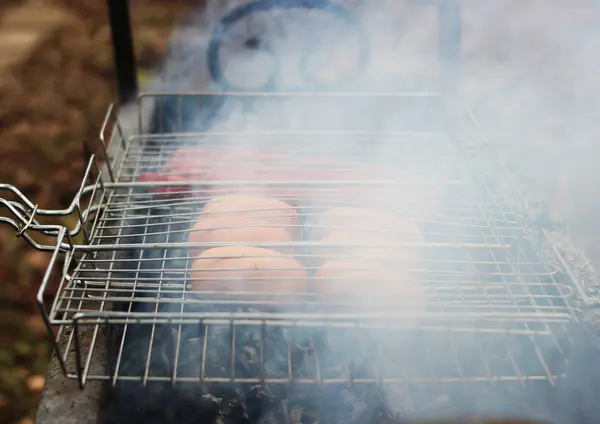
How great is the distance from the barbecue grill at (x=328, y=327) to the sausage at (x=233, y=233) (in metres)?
0.08

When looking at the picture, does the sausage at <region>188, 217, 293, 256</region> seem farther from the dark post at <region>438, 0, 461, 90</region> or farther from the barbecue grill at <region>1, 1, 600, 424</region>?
the dark post at <region>438, 0, 461, 90</region>

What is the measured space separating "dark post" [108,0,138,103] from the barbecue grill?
1241 mm

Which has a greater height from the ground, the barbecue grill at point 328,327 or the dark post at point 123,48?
the dark post at point 123,48

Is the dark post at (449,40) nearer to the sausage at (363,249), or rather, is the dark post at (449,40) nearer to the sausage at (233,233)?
the sausage at (363,249)

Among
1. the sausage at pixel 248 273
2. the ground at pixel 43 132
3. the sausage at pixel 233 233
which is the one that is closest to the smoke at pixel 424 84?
the sausage at pixel 233 233

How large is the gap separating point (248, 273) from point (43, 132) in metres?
4.42

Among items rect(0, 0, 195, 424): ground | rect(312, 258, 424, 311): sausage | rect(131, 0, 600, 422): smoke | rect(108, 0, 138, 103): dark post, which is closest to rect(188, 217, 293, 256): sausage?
rect(312, 258, 424, 311): sausage

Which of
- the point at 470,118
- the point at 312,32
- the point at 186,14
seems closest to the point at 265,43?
the point at 312,32

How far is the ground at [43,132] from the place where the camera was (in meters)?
3.72

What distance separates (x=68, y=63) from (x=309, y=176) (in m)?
5.36

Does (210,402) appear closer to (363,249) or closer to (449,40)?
(363,249)

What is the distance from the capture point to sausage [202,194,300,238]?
8.13ft

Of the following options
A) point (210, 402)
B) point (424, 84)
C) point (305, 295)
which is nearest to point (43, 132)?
point (424, 84)

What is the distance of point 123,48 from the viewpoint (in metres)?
3.84
